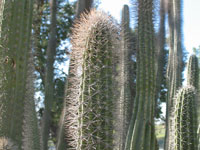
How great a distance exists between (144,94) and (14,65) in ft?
7.23

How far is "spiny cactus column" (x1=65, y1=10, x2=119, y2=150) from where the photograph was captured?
2994 mm

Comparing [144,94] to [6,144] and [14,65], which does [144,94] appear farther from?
[6,144]

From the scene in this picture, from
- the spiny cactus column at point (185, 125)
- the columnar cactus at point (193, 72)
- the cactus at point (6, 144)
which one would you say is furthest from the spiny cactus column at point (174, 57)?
the cactus at point (6, 144)

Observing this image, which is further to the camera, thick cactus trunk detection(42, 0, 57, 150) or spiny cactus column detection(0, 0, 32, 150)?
thick cactus trunk detection(42, 0, 57, 150)

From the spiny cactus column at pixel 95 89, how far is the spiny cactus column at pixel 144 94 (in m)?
1.53

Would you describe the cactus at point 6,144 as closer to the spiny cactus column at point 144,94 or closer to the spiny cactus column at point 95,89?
the spiny cactus column at point 95,89

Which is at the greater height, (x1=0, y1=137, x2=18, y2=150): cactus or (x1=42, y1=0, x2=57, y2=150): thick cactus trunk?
(x1=42, y1=0, x2=57, y2=150): thick cactus trunk

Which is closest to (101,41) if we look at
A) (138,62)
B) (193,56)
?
(138,62)

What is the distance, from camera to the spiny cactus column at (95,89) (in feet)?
9.82

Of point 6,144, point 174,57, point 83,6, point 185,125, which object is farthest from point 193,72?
point 6,144

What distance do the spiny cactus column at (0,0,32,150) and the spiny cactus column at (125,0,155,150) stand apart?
77.3 inches

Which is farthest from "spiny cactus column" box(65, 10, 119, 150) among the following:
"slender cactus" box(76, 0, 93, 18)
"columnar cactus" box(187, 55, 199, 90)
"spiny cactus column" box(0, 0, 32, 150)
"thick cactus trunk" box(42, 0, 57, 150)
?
"columnar cactus" box(187, 55, 199, 90)

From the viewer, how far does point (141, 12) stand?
5.14 metres

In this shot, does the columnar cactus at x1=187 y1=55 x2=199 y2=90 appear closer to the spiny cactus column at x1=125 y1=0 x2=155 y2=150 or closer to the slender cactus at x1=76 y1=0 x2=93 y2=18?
the spiny cactus column at x1=125 y1=0 x2=155 y2=150
